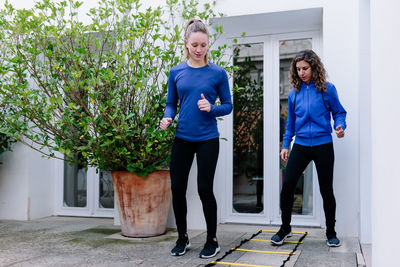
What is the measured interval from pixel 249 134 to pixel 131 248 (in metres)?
1.81

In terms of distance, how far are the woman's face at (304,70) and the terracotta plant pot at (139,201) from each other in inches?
58.3

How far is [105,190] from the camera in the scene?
16.6 feet

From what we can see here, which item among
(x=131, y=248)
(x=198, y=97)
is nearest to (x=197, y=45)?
(x=198, y=97)

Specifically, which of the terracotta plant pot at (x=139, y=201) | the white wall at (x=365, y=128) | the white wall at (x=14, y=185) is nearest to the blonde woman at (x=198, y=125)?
the terracotta plant pot at (x=139, y=201)

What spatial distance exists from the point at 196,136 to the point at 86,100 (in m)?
1.24

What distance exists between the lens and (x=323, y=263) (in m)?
2.79

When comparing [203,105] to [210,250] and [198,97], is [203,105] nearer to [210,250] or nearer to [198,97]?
[198,97]

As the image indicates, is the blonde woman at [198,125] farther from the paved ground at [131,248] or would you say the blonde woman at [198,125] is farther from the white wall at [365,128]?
the white wall at [365,128]

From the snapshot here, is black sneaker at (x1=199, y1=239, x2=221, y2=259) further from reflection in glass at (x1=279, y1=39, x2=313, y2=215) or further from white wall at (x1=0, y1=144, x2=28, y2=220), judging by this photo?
white wall at (x1=0, y1=144, x2=28, y2=220)

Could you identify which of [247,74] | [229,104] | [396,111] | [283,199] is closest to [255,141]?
[247,74]

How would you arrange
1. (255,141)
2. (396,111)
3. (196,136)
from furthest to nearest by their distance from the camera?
(255,141)
(196,136)
(396,111)

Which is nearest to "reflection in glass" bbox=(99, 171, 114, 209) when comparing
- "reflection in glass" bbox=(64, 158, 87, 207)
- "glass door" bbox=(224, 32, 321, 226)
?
"reflection in glass" bbox=(64, 158, 87, 207)

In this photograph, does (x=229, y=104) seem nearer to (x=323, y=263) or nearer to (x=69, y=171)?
(x=323, y=263)

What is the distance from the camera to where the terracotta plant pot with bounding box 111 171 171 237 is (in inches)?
147
